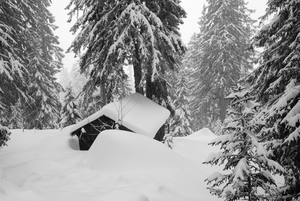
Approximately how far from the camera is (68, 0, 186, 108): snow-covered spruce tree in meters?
9.15

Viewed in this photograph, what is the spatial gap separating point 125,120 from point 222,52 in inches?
625

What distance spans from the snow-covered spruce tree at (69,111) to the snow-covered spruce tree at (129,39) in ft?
22.8

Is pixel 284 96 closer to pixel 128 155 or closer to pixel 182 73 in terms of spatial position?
pixel 128 155

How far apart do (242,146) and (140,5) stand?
7637mm

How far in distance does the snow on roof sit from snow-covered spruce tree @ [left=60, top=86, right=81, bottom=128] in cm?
845

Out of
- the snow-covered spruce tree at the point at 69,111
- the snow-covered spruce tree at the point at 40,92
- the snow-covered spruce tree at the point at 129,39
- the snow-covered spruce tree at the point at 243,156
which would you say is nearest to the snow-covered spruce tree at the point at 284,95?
the snow-covered spruce tree at the point at 243,156

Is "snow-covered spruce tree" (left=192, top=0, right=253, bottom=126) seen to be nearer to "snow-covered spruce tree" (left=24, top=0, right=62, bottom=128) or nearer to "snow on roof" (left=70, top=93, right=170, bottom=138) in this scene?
"snow on roof" (left=70, top=93, right=170, bottom=138)

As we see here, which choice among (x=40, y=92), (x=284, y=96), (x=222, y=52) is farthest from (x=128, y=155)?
(x=222, y=52)

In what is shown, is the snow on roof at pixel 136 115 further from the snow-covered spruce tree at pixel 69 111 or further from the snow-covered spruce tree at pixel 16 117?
the snow-covered spruce tree at pixel 16 117

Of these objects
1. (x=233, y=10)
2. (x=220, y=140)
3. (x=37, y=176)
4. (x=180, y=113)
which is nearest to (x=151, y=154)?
(x=220, y=140)

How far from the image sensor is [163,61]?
426 inches

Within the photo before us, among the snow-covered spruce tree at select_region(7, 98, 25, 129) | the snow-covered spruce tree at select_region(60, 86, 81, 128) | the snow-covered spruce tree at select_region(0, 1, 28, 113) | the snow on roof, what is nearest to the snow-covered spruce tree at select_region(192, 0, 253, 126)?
the snow on roof

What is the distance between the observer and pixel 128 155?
20.0ft

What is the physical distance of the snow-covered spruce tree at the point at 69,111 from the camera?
1738cm
